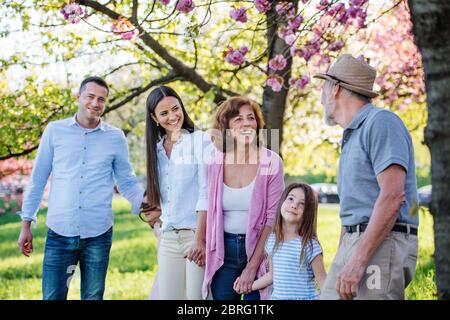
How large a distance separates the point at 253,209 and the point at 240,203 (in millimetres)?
104

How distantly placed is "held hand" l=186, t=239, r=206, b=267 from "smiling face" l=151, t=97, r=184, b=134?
2.48 ft

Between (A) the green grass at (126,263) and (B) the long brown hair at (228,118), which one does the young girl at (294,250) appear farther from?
(A) the green grass at (126,263)

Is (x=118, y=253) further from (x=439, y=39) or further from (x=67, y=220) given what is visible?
(x=439, y=39)

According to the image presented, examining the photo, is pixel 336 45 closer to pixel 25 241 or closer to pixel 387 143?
pixel 25 241

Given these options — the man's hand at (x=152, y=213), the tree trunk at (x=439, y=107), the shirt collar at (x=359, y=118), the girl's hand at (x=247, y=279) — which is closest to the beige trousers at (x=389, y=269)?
the tree trunk at (x=439, y=107)

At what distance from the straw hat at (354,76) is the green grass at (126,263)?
12.0ft

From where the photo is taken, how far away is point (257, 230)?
4.34 meters

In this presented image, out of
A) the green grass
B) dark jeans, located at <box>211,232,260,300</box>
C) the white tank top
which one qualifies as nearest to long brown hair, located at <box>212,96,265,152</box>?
the white tank top

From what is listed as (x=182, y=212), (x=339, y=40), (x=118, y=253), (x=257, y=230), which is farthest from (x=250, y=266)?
(x=118, y=253)

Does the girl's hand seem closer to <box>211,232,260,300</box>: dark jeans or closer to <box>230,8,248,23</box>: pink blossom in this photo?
<box>211,232,260,300</box>: dark jeans

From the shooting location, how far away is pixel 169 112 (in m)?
4.76

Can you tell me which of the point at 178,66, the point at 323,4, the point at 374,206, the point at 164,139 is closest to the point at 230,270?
the point at 164,139

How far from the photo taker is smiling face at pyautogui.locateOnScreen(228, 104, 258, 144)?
4.43 m

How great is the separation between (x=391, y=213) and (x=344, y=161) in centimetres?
36
